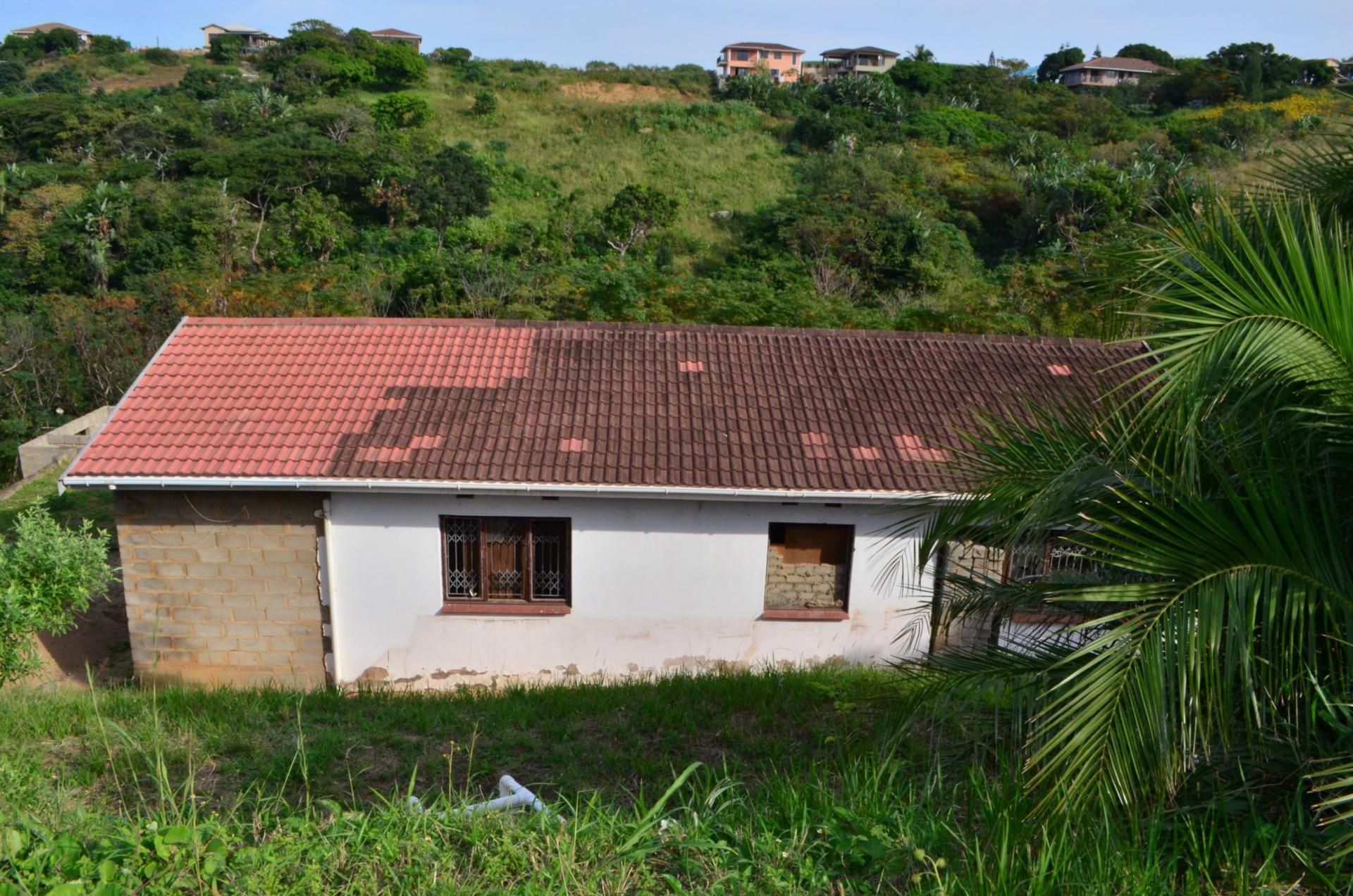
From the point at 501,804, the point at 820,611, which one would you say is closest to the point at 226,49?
the point at 820,611

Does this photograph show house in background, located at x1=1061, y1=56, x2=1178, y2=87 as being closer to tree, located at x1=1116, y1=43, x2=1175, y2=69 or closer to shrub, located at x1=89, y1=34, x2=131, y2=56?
tree, located at x1=1116, y1=43, x2=1175, y2=69

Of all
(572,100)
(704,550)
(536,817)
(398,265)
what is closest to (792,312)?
(704,550)

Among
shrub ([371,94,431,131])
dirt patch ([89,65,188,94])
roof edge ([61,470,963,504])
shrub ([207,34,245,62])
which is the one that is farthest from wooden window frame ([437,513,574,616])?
shrub ([207,34,245,62])

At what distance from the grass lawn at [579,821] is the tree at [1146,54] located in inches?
2963

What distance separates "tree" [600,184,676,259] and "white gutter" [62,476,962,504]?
25008mm

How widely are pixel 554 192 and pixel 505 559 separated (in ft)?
103

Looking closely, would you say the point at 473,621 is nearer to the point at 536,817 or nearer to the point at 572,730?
the point at 572,730

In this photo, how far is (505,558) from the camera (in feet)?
32.1

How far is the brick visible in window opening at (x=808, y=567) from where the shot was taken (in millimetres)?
9812

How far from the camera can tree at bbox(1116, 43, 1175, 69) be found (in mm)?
67750

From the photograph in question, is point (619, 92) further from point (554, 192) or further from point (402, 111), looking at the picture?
point (554, 192)

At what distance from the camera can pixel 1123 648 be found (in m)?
3.54

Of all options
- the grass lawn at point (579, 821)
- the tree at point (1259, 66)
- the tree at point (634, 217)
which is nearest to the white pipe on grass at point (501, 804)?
the grass lawn at point (579, 821)

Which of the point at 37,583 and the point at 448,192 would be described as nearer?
the point at 37,583
